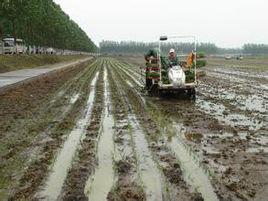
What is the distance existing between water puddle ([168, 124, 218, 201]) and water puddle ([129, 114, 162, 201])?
0.44 m

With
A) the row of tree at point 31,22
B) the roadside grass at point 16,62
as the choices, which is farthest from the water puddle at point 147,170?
the row of tree at point 31,22

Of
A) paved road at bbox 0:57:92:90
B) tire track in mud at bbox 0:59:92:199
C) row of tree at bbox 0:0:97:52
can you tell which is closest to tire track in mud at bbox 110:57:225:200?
tire track in mud at bbox 0:59:92:199

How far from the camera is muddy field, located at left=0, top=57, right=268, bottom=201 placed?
22.1 ft

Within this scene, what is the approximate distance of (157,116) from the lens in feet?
45.3

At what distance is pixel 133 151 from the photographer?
9148 mm

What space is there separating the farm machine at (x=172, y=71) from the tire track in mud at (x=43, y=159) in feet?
16.1

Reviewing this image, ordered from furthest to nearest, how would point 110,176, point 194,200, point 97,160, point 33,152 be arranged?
point 33,152
point 97,160
point 110,176
point 194,200

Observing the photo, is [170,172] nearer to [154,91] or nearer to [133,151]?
[133,151]

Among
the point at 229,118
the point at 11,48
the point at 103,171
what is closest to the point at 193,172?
the point at 103,171

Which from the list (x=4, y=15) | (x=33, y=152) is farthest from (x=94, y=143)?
(x=4, y=15)

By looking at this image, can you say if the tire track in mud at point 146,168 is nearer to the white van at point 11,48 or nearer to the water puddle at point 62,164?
the water puddle at point 62,164

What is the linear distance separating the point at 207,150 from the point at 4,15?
3659 cm

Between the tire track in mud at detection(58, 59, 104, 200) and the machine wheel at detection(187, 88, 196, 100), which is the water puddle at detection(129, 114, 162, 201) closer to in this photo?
the tire track in mud at detection(58, 59, 104, 200)

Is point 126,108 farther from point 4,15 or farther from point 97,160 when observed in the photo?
point 4,15
